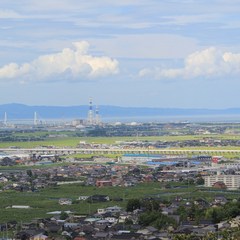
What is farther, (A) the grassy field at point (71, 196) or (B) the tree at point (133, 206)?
(A) the grassy field at point (71, 196)

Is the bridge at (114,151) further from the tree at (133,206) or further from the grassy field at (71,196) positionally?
the tree at (133,206)

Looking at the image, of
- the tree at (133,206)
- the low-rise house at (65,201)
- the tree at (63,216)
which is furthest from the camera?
the low-rise house at (65,201)

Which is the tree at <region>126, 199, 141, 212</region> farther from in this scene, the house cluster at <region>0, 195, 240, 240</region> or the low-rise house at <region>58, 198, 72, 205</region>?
the low-rise house at <region>58, 198, 72, 205</region>

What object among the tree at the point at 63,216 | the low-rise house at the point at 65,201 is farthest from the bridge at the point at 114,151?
the tree at the point at 63,216

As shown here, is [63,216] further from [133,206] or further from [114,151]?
[114,151]

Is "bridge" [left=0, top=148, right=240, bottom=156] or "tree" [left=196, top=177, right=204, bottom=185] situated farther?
"bridge" [left=0, top=148, right=240, bottom=156]

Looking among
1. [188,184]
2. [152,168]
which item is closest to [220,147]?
[152,168]

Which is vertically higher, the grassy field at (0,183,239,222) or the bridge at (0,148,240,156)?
the bridge at (0,148,240,156)

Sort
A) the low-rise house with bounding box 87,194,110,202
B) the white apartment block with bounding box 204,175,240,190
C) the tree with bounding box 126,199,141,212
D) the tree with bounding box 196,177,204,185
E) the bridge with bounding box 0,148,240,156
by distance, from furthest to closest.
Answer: the bridge with bounding box 0,148,240,156 → the tree with bounding box 196,177,204,185 → the white apartment block with bounding box 204,175,240,190 → the low-rise house with bounding box 87,194,110,202 → the tree with bounding box 126,199,141,212

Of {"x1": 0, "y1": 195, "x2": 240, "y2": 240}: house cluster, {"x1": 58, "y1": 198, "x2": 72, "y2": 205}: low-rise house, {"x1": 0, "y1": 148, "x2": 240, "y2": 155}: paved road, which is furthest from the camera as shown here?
{"x1": 0, "y1": 148, "x2": 240, "y2": 155}: paved road

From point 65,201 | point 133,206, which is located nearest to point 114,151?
point 65,201

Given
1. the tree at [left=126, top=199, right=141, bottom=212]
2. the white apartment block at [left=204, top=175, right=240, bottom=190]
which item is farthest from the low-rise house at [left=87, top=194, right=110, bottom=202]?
the white apartment block at [left=204, top=175, right=240, bottom=190]
